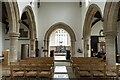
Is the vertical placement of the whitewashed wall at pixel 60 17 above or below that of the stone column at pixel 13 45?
above

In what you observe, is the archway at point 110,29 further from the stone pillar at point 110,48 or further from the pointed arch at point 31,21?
the pointed arch at point 31,21

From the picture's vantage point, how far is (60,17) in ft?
65.4

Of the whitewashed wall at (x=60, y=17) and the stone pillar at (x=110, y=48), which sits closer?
the stone pillar at (x=110, y=48)

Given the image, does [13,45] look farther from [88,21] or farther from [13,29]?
[88,21]

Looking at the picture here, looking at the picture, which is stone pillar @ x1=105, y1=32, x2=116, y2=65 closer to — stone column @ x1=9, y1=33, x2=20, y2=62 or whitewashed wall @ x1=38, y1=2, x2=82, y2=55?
stone column @ x1=9, y1=33, x2=20, y2=62

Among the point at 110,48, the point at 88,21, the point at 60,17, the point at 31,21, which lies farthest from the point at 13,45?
the point at 60,17

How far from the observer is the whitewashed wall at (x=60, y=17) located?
19.9m

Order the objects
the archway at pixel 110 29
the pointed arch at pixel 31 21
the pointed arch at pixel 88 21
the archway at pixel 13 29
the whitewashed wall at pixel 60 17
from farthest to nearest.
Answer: the whitewashed wall at pixel 60 17
the pointed arch at pixel 88 21
the pointed arch at pixel 31 21
the archway at pixel 13 29
the archway at pixel 110 29

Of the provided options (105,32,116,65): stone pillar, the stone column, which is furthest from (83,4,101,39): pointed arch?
the stone column

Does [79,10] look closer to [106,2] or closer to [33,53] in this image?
[33,53]

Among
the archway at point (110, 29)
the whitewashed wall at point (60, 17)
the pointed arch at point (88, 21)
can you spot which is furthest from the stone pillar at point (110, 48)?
the whitewashed wall at point (60, 17)

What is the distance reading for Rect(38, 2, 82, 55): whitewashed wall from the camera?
65.3 ft

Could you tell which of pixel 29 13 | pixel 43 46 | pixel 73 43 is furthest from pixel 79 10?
pixel 29 13

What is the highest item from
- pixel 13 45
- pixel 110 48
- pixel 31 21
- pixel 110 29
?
pixel 31 21
